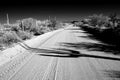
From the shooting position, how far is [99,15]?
54.8 metres

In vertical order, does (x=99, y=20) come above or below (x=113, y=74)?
above

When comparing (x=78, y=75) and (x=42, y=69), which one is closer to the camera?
(x=78, y=75)

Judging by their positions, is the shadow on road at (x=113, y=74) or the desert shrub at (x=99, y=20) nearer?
the shadow on road at (x=113, y=74)

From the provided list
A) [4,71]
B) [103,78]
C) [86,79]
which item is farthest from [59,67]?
[4,71]

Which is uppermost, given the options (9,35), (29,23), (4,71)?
(29,23)

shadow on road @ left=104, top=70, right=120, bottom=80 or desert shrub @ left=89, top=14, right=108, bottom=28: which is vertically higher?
desert shrub @ left=89, top=14, right=108, bottom=28

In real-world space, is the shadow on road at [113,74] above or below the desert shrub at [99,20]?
below

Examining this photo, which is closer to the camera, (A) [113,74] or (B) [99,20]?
(A) [113,74]

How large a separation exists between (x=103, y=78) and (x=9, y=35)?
12746mm

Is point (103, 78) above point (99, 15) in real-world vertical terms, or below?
below

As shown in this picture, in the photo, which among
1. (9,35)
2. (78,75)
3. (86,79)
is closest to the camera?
(86,79)

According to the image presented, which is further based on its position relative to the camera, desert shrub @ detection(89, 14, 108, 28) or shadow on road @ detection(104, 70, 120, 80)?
desert shrub @ detection(89, 14, 108, 28)

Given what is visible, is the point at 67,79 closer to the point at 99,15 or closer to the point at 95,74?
the point at 95,74

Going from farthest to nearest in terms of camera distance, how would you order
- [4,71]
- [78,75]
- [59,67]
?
[59,67] → [4,71] → [78,75]
